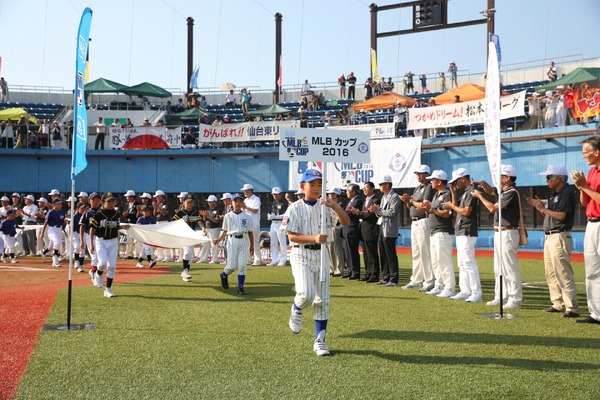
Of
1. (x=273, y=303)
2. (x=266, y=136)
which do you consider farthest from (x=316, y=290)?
(x=266, y=136)

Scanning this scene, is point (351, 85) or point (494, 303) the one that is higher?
point (351, 85)

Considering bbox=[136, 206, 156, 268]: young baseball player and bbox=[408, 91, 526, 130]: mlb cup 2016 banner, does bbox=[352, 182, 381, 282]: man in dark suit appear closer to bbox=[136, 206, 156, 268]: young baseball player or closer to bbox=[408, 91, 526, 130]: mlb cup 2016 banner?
bbox=[136, 206, 156, 268]: young baseball player

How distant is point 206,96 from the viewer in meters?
41.1

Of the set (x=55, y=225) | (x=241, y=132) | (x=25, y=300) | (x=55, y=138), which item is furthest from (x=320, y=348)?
(x=55, y=138)

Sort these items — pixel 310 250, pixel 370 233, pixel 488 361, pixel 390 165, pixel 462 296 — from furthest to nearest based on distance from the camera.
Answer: pixel 390 165, pixel 370 233, pixel 462 296, pixel 310 250, pixel 488 361

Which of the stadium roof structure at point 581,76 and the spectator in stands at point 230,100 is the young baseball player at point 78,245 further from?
the spectator in stands at point 230,100

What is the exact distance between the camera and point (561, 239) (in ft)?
32.3

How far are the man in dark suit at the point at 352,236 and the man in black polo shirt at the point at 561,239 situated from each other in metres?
6.21

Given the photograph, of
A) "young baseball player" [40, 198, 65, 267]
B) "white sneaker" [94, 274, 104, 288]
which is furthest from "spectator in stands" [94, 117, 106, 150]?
"white sneaker" [94, 274, 104, 288]

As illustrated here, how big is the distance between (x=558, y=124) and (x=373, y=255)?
12933 millimetres

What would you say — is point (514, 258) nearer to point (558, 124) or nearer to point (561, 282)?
point (561, 282)

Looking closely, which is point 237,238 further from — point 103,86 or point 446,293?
point 103,86

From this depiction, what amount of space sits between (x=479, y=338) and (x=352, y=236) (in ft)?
27.5

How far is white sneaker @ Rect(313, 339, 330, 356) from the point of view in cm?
689
